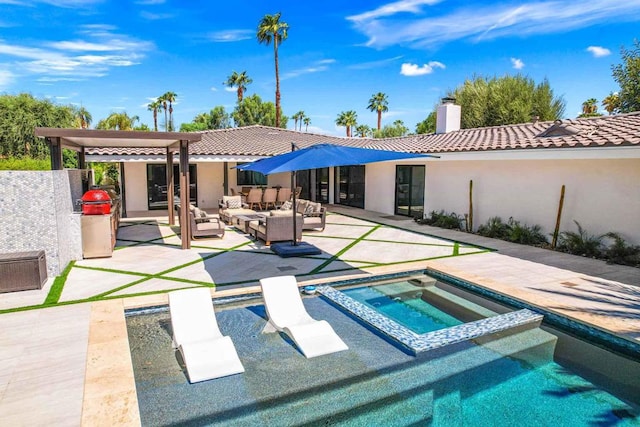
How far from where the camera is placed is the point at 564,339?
6086 mm

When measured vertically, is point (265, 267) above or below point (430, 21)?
below

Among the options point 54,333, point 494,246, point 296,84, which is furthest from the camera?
point 296,84

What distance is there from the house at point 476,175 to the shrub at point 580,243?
8.9 inches

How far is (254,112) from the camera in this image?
179 feet

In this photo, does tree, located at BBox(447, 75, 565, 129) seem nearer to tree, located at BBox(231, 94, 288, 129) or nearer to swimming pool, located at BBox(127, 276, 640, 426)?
tree, located at BBox(231, 94, 288, 129)

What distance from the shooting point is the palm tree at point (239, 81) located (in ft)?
188

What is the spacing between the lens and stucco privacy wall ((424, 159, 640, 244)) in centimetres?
1104

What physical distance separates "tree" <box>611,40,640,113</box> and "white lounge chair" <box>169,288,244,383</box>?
110 ft

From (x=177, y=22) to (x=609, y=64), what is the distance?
35290 mm

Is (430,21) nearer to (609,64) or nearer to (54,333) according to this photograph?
(609,64)

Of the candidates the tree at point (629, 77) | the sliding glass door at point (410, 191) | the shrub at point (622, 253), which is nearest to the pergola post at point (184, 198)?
the sliding glass door at point (410, 191)

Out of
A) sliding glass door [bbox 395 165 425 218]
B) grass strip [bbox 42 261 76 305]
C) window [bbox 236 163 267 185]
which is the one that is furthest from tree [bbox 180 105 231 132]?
grass strip [bbox 42 261 76 305]

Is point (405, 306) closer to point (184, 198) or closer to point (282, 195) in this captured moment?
point (184, 198)

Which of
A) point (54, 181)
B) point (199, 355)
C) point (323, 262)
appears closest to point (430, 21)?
point (323, 262)
